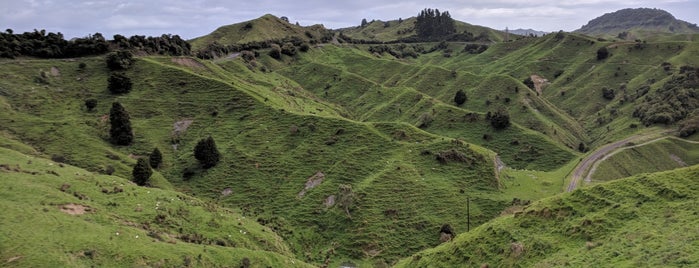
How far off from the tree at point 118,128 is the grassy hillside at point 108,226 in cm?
1943

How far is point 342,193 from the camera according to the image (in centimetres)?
6588

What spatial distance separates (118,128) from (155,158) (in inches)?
354

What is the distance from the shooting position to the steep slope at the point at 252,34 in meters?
175

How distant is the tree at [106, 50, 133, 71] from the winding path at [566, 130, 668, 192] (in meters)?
87.6

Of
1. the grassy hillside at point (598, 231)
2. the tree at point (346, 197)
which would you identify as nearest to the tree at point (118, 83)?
the tree at point (346, 197)

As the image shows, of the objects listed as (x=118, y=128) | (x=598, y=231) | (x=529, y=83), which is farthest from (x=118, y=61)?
(x=529, y=83)

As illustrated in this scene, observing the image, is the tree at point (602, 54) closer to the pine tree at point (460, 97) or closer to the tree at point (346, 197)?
the pine tree at point (460, 97)

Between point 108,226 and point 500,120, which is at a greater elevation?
point 500,120

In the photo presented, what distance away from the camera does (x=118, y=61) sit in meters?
94.6

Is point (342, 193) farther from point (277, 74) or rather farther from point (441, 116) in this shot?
point (277, 74)

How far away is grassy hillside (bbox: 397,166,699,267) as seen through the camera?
3294 cm

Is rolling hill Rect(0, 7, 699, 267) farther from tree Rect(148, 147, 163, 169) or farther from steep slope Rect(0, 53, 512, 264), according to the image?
tree Rect(148, 147, 163, 169)

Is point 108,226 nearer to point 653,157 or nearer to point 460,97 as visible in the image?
point 653,157

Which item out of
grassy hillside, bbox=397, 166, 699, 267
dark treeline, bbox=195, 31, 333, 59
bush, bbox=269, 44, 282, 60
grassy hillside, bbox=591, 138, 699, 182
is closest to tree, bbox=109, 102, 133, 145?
dark treeline, bbox=195, 31, 333, 59
